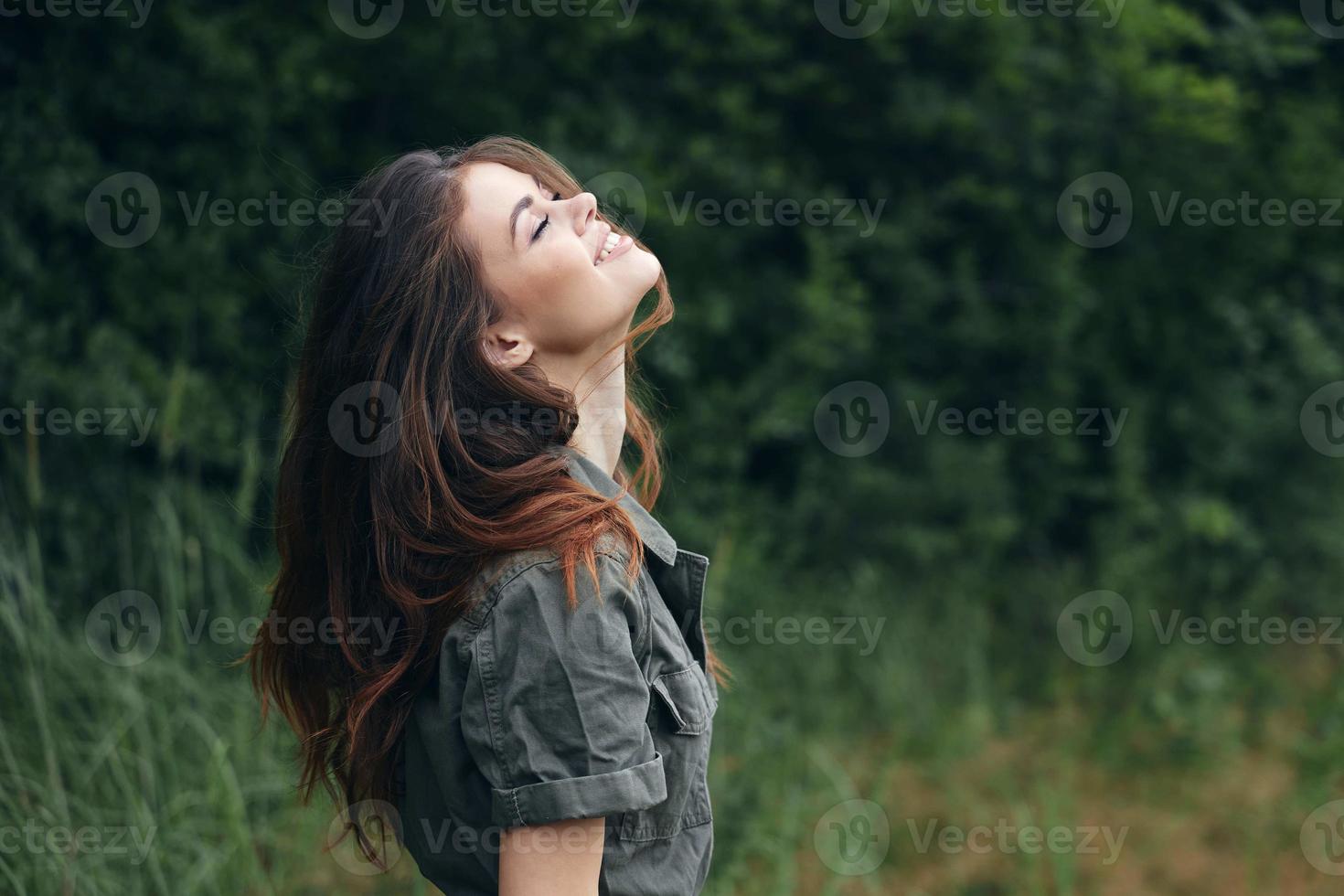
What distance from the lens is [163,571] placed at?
3.12 m

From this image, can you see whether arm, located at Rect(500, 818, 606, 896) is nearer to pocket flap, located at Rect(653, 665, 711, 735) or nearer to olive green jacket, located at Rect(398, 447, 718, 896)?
olive green jacket, located at Rect(398, 447, 718, 896)

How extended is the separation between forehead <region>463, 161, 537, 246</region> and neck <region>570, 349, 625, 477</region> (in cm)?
24

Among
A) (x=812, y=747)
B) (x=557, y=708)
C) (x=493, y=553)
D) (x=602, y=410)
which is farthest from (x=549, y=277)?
(x=812, y=747)

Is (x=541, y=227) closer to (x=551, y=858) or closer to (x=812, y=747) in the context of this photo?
(x=551, y=858)

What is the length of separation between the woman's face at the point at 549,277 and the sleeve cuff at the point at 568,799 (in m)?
0.56

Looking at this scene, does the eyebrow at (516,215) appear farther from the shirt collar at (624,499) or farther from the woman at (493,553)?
the shirt collar at (624,499)

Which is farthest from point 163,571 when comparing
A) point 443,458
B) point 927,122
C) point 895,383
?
point 927,122

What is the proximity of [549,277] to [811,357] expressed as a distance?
118 inches

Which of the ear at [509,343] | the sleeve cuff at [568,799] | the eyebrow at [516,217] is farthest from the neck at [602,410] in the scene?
the sleeve cuff at [568,799]

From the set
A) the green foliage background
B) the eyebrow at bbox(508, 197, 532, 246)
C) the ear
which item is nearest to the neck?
the ear

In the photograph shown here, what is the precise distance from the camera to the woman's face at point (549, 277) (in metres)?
1.59

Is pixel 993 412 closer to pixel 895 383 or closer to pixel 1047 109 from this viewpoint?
pixel 895 383

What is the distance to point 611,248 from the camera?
5.47 feet

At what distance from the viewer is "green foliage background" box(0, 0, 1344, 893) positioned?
3260 millimetres
